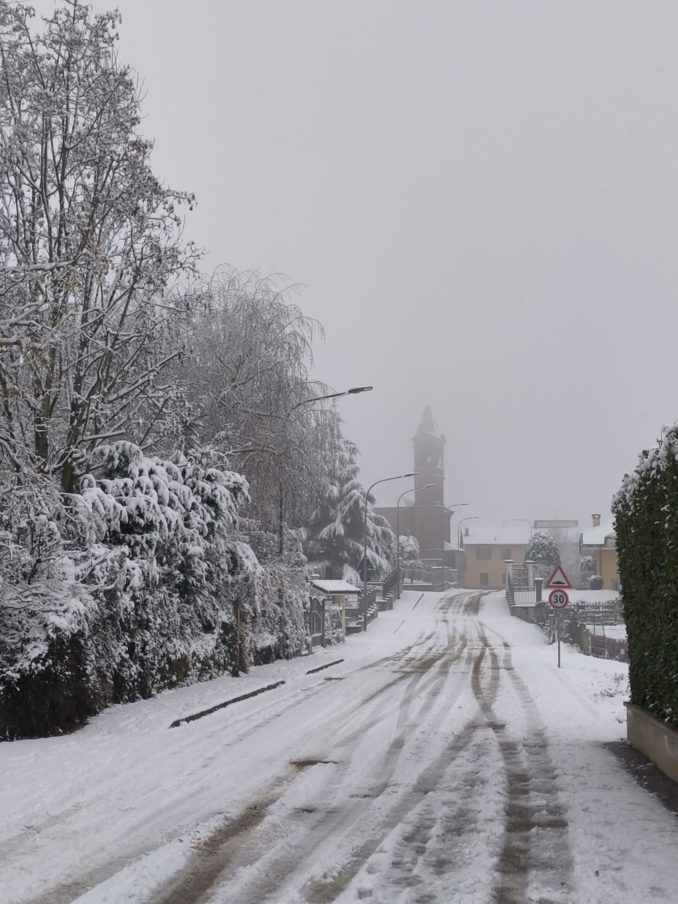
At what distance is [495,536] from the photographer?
114688 millimetres

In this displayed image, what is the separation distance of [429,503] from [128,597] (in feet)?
338

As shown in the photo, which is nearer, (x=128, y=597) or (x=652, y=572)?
(x=652, y=572)

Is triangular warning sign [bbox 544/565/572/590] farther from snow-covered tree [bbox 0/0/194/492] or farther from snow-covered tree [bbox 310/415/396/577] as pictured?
snow-covered tree [bbox 310/415/396/577]

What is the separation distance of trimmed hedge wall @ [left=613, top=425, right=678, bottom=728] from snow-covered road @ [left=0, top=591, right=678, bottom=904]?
3.13 feet

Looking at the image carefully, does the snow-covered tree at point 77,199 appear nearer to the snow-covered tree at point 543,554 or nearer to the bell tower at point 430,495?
the snow-covered tree at point 543,554

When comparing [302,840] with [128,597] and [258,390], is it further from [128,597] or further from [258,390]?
[258,390]

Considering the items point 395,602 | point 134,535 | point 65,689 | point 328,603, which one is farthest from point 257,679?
point 395,602

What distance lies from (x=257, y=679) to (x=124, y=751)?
869 centimetres

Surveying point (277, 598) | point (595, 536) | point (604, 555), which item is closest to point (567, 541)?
point (595, 536)

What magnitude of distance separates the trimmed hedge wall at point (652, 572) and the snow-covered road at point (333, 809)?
954 mm

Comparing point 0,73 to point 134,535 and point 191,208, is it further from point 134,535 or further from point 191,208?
point 134,535

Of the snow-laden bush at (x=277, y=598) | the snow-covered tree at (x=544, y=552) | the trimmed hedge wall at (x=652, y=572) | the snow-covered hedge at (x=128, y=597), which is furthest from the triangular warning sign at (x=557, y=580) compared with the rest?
the snow-covered tree at (x=544, y=552)

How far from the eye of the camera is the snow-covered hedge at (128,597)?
35.5 feet

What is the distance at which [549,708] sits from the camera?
14.1 m
